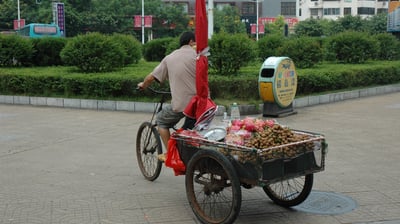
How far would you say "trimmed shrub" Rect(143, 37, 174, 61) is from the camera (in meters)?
20.7

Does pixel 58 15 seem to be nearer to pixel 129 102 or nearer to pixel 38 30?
pixel 38 30

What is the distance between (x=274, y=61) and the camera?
10547mm

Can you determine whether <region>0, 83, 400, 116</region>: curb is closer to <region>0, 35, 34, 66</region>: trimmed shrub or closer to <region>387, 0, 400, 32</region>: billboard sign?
<region>0, 35, 34, 66</region>: trimmed shrub

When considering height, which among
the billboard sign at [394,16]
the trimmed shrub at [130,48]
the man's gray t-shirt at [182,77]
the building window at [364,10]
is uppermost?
the building window at [364,10]

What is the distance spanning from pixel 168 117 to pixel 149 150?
2.17 ft

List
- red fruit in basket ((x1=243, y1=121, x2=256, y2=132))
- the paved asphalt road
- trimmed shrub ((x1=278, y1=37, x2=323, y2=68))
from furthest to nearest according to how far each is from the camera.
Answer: trimmed shrub ((x1=278, y1=37, x2=323, y2=68)), the paved asphalt road, red fruit in basket ((x1=243, y1=121, x2=256, y2=132))

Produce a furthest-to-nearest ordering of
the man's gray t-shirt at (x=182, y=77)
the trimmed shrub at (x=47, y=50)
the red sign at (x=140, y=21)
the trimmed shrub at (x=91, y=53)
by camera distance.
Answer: the red sign at (x=140, y=21) → the trimmed shrub at (x=47, y=50) → the trimmed shrub at (x=91, y=53) → the man's gray t-shirt at (x=182, y=77)

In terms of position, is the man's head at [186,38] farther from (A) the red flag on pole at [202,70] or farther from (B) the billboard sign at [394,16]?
(B) the billboard sign at [394,16]

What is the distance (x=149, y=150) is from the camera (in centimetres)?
617

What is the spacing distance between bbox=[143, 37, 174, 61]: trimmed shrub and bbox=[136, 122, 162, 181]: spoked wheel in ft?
47.5

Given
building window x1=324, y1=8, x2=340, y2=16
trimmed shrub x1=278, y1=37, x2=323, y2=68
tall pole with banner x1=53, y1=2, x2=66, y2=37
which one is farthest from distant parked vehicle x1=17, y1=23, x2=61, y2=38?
building window x1=324, y1=8, x2=340, y2=16

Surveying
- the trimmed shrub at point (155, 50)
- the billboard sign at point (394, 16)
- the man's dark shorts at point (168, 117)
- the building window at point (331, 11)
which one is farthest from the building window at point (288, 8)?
the man's dark shorts at point (168, 117)

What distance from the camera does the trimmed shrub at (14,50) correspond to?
15.7 metres

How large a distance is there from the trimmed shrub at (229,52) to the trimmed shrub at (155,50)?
8411mm
